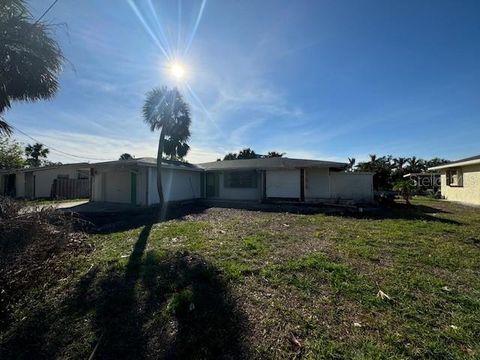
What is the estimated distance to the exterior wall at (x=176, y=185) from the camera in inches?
602

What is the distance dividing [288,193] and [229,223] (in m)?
7.75

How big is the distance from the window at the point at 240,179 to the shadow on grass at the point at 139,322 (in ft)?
44.3

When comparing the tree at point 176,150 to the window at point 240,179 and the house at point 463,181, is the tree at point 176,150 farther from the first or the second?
the house at point 463,181

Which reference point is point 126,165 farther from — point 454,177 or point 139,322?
point 454,177

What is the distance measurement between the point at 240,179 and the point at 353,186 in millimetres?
7747

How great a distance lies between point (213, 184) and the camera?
1989cm

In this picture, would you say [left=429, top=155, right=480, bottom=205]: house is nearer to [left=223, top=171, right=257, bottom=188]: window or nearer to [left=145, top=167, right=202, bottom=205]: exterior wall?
[left=223, top=171, right=257, bottom=188]: window

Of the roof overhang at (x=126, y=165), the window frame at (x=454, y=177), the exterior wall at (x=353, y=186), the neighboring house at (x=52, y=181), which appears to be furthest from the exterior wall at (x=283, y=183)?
the neighboring house at (x=52, y=181)

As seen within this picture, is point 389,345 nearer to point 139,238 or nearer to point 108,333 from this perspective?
point 108,333

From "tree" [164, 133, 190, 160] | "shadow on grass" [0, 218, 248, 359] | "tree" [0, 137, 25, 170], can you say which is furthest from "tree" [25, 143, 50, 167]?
"shadow on grass" [0, 218, 248, 359]

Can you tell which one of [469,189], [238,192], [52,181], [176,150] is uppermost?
[176,150]

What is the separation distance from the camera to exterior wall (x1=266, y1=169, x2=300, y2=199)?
1638cm

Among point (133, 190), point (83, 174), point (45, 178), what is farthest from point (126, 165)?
point (45, 178)

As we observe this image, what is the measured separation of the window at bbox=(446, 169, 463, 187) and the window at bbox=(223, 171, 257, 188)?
14.1 metres
